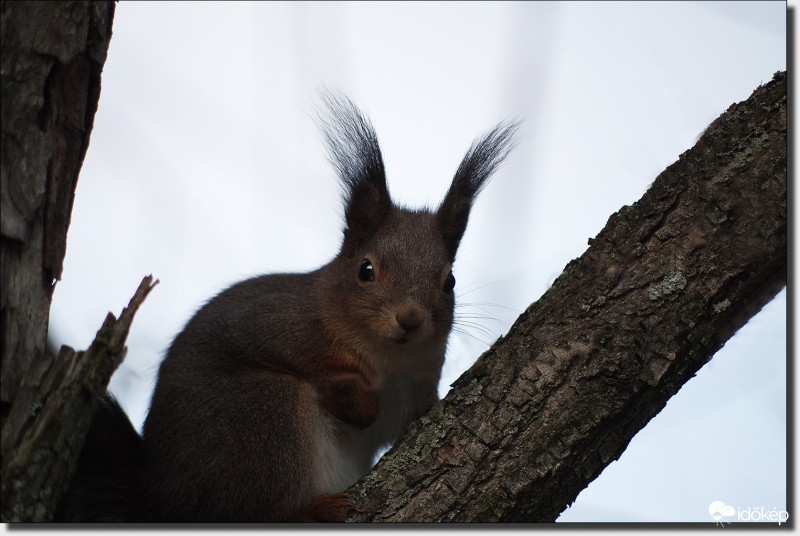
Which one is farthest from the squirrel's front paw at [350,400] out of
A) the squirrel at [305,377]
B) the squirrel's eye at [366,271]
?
the squirrel's eye at [366,271]

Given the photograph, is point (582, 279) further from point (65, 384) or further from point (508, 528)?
point (65, 384)

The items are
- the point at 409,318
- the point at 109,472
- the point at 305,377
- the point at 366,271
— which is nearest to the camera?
the point at 109,472

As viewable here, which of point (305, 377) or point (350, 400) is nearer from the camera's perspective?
point (350, 400)

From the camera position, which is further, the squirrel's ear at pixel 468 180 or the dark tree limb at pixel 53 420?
the squirrel's ear at pixel 468 180

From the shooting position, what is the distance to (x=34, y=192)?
1717 millimetres

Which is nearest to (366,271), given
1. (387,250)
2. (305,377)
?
(387,250)

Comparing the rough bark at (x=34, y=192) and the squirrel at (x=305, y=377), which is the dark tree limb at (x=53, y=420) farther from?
the squirrel at (x=305, y=377)

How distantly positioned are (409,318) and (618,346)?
32.1 inches

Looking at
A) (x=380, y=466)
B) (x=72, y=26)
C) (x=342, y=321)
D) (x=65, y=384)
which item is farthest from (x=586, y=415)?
(x=72, y=26)

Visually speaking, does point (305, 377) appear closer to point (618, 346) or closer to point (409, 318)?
point (409, 318)

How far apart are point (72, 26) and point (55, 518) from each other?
125cm

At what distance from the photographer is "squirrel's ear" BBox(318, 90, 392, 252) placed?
2.85 m

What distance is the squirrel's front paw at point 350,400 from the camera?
2572mm

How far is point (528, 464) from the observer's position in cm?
196
